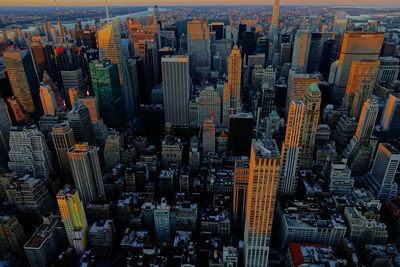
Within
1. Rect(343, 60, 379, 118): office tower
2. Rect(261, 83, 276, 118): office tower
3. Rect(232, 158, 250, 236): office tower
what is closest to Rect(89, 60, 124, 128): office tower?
Rect(261, 83, 276, 118): office tower

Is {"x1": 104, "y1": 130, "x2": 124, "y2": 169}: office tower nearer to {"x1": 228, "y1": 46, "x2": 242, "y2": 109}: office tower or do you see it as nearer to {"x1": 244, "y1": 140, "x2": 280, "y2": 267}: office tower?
{"x1": 244, "y1": 140, "x2": 280, "y2": 267}: office tower

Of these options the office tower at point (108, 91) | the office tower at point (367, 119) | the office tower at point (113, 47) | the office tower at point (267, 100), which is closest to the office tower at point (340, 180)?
the office tower at point (367, 119)

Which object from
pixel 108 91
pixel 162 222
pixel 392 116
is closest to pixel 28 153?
pixel 108 91

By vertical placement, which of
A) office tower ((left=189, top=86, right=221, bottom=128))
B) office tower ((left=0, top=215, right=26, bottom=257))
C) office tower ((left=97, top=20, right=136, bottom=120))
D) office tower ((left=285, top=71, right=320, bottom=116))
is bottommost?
office tower ((left=0, top=215, right=26, bottom=257))

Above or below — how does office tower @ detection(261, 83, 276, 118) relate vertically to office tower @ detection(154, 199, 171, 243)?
above

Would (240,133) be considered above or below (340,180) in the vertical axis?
above

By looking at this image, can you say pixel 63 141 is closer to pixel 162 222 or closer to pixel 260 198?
pixel 162 222
